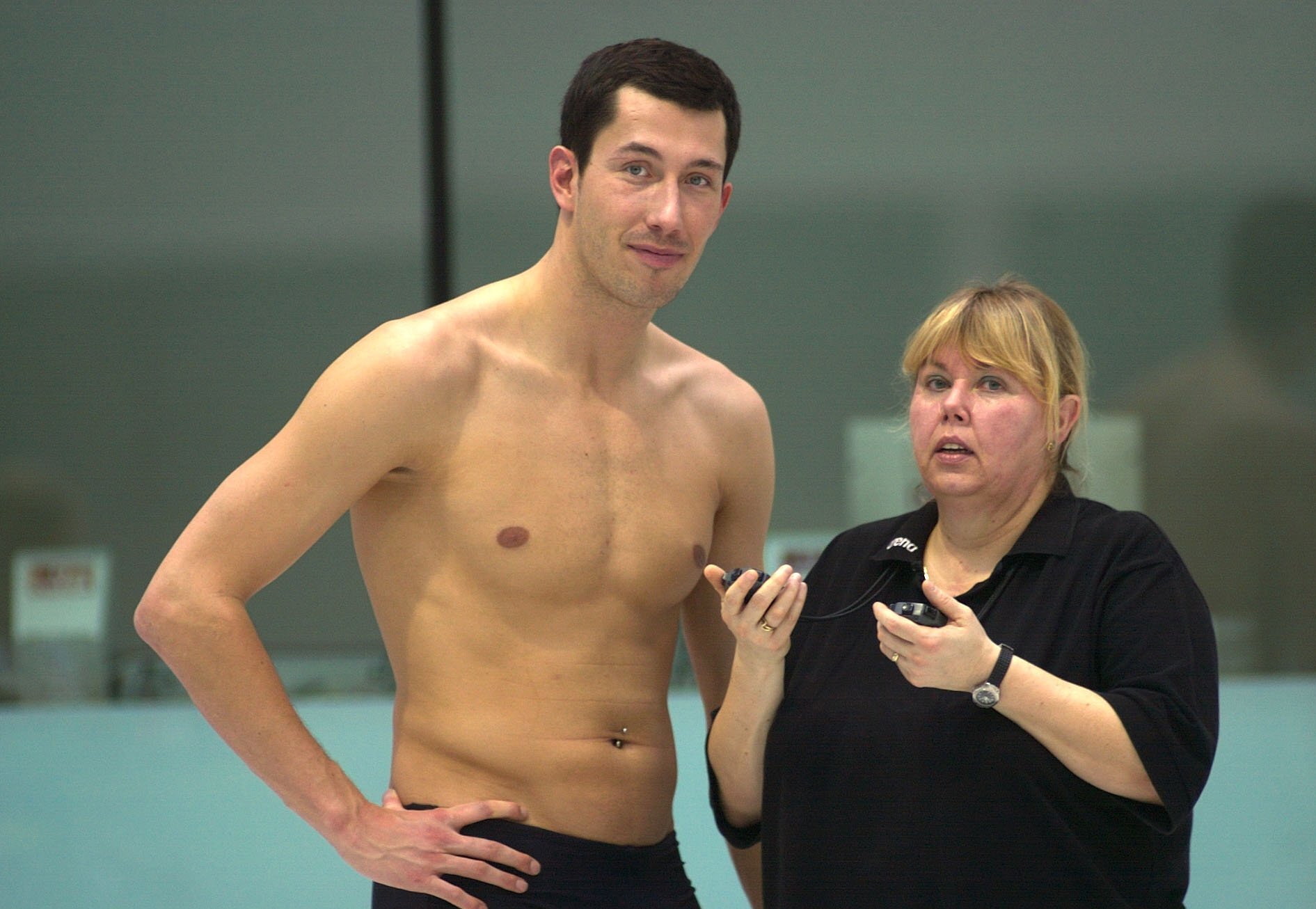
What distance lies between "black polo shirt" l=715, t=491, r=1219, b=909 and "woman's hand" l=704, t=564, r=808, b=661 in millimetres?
110

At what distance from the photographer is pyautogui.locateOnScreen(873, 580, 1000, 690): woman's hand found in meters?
1.40

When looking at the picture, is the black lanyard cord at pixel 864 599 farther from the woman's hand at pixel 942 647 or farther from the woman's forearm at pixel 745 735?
the woman's hand at pixel 942 647

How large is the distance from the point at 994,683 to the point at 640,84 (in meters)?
0.87

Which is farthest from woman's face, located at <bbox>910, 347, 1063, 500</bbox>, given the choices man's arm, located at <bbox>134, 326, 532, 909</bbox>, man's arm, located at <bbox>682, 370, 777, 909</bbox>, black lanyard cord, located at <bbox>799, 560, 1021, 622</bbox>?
man's arm, located at <bbox>134, 326, 532, 909</bbox>

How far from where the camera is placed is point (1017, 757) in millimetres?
1490

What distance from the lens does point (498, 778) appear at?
1729mm

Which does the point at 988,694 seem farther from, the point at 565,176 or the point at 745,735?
the point at 565,176

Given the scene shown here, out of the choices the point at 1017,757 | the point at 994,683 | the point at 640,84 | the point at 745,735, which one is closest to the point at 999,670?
the point at 994,683

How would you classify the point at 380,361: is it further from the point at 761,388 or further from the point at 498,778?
the point at 761,388

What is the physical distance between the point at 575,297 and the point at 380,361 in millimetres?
289

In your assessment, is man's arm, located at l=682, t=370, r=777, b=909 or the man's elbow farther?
man's arm, located at l=682, t=370, r=777, b=909

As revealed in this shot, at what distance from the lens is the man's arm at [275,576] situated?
1.61m

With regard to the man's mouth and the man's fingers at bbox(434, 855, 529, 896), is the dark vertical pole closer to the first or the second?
the man's mouth

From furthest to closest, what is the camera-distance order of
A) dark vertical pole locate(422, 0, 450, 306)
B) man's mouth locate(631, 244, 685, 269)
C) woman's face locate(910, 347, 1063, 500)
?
dark vertical pole locate(422, 0, 450, 306) → man's mouth locate(631, 244, 685, 269) → woman's face locate(910, 347, 1063, 500)
